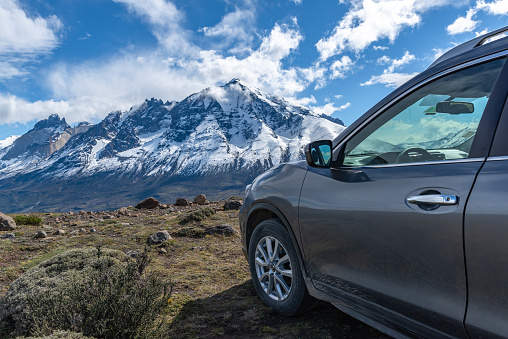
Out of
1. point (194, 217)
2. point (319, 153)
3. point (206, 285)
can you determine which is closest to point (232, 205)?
point (194, 217)

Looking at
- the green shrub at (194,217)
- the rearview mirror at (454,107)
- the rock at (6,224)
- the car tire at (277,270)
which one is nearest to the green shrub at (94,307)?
the car tire at (277,270)

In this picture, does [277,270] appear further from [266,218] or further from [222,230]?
[222,230]

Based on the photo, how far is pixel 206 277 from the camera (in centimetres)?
482

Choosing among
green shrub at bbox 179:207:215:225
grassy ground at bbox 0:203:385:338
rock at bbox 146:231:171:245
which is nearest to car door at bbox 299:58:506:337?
grassy ground at bbox 0:203:385:338

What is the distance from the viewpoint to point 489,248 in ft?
5.19

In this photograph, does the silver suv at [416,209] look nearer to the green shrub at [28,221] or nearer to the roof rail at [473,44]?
the roof rail at [473,44]

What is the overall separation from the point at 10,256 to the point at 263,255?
5.77m

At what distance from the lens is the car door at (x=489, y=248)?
155cm

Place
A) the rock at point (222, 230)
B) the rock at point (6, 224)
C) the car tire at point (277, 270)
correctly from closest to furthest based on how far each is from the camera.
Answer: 1. the car tire at point (277, 270)
2. the rock at point (222, 230)
3. the rock at point (6, 224)

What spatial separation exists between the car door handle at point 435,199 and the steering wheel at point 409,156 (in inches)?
16.9

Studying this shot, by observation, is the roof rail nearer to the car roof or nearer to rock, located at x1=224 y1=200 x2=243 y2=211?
the car roof

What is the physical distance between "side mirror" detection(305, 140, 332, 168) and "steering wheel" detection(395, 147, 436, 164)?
514 mm

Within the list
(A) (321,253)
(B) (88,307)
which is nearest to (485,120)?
(A) (321,253)

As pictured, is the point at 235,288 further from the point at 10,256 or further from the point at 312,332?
the point at 10,256
